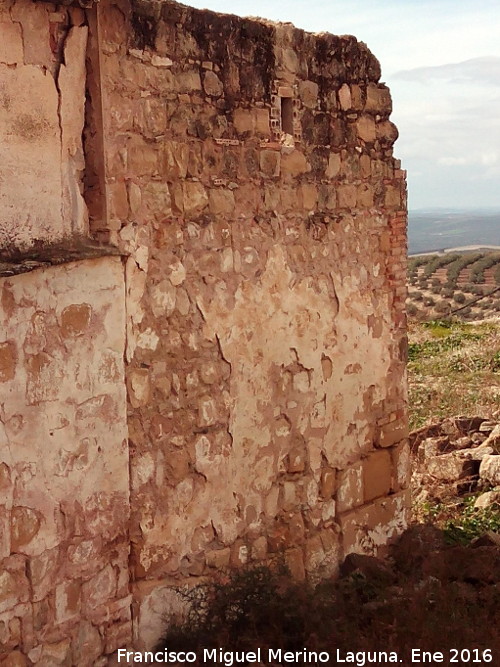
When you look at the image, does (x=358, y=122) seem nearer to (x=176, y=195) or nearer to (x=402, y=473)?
(x=176, y=195)

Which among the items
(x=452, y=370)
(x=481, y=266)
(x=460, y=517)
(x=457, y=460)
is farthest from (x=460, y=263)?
(x=460, y=517)

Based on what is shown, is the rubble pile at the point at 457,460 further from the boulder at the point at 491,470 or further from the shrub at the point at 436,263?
the shrub at the point at 436,263

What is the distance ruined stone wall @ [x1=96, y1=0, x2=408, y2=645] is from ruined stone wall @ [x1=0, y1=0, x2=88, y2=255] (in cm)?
18

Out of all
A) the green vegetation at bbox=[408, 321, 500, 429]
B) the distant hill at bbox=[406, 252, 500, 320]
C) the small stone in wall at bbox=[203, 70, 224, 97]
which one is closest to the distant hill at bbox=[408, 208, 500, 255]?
the distant hill at bbox=[406, 252, 500, 320]

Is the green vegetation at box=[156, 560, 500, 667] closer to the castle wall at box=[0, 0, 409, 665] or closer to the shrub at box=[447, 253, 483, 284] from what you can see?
the castle wall at box=[0, 0, 409, 665]

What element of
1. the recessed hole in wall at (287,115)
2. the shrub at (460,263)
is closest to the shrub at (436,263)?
the shrub at (460,263)

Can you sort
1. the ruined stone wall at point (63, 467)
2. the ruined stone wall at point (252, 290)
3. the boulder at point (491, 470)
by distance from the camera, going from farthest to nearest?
the boulder at point (491, 470), the ruined stone wall at point (252, 290), the ruined stone wall at point (63, 467)

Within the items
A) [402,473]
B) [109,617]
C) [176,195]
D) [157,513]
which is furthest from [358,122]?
[109,617]

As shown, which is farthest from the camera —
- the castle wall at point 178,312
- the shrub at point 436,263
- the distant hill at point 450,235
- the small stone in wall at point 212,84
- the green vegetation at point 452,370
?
the distant hill at point 450,235

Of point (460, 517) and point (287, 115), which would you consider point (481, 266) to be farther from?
point (287, 115)

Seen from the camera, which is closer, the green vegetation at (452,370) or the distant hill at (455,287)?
the green vegetation at (452,370)

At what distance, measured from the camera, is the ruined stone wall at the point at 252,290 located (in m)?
4.54

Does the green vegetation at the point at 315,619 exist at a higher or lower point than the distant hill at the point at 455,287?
higher

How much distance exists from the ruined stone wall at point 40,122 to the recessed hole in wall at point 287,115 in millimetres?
1552
